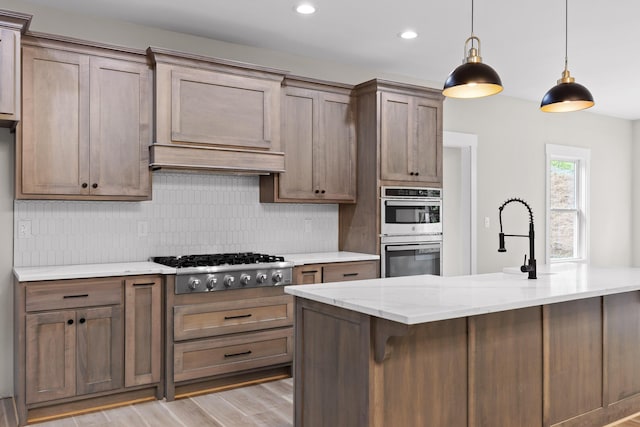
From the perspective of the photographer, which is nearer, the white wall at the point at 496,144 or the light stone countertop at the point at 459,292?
the light stone countertop at the point at 459,292

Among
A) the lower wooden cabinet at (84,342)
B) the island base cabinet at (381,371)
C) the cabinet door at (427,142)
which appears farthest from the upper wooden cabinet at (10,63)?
the cabinet door at (427,142)

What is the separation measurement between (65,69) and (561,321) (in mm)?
3443

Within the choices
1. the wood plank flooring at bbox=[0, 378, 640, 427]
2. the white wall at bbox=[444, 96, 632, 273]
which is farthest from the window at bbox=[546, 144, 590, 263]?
the wood plank flooring at bbox=[0, 378, 640, 427]

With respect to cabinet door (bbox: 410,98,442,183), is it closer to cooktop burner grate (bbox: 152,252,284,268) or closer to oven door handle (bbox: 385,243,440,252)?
oven door handle (bbox: 385,243,440,252)

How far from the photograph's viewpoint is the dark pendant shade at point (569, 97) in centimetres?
315

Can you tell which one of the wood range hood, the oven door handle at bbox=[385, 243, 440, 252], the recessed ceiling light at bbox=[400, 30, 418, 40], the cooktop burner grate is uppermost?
the recessed ceiling light at bbox=[400, 30, 418, 40]

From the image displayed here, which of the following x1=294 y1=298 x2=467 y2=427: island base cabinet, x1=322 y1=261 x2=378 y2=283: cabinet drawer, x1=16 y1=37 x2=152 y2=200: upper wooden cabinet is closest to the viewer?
x1=294 y1=298 x2=467 y2=427: island base cabinet

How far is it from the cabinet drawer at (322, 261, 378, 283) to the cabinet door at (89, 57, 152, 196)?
156 cm

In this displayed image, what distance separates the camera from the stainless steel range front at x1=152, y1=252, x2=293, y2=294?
3.64 metres

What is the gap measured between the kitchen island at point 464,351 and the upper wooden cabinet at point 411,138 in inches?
A: 73.3

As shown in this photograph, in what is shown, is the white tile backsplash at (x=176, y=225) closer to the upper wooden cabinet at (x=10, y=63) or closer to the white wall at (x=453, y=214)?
the upper wooden cabinet at (x=10, y=63)

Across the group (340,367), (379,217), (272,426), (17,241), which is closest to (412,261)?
(379,217)

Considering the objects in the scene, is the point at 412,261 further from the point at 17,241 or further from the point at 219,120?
the point at 17,241

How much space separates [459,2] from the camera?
368 cm
